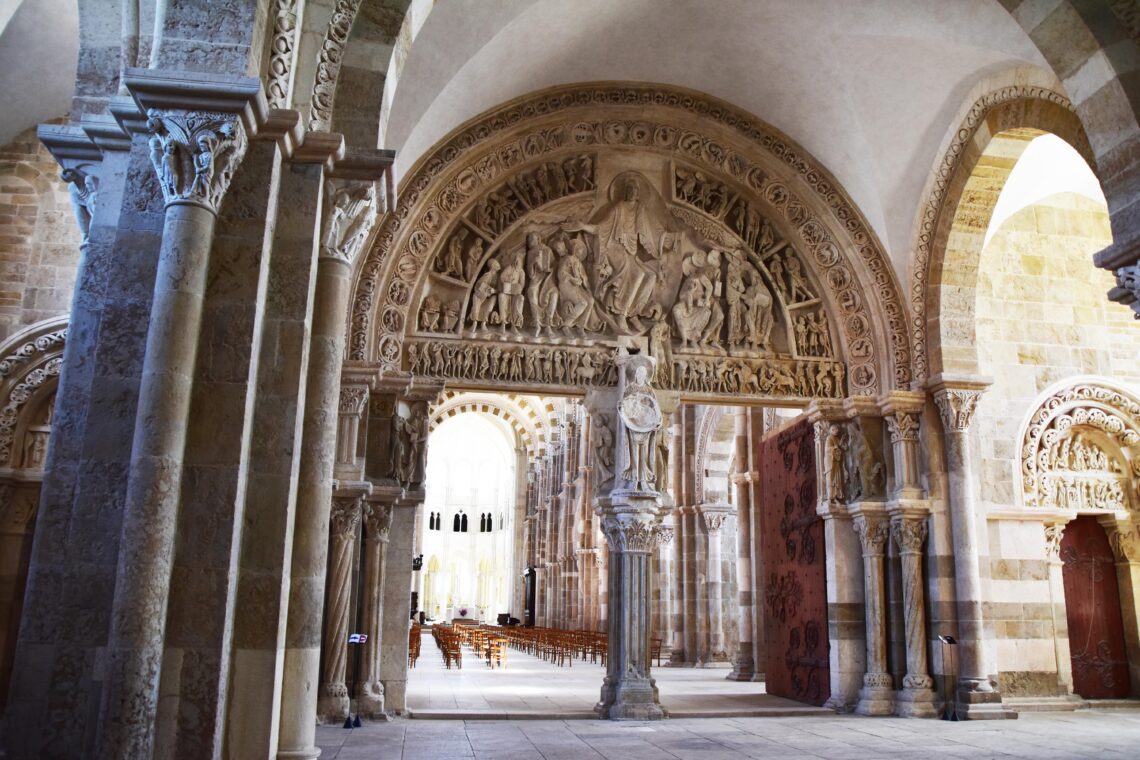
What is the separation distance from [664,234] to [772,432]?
12.1 ft

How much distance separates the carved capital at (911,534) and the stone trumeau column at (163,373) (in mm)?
8572

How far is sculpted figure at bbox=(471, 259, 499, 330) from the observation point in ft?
36.4

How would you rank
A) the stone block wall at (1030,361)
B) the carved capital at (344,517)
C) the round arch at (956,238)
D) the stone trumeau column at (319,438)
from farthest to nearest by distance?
the stone block wall at (1030,361) → the round arch at (956,238) → the carved capital at (344,517) → the stone trumeau column at (319,438)

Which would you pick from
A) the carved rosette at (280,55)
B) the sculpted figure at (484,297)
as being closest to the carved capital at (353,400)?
the sculpted figure at (484,297)

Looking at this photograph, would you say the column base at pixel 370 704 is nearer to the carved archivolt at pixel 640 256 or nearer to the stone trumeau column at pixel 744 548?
the carved archivolt at pixel 640 256

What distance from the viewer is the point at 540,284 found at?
11453 millimetres

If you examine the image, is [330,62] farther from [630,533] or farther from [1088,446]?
[1088,446]

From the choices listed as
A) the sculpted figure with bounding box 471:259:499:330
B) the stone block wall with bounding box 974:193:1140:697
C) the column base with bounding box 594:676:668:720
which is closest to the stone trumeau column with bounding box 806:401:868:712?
the stone block wall with bounding box 974:193:1140:697

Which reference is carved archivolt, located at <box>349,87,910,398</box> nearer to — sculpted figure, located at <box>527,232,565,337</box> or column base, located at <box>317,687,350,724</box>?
sculpted figure, located at <box>527,232,565,337</box>

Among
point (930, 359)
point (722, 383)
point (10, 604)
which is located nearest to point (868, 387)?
point (930, 359)

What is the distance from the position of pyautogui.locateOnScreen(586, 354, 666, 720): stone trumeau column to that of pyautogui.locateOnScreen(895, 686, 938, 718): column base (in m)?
2.84

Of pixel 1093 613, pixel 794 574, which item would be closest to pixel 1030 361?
pixel 1093 613

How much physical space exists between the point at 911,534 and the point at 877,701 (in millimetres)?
1972

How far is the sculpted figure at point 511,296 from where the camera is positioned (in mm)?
11211
